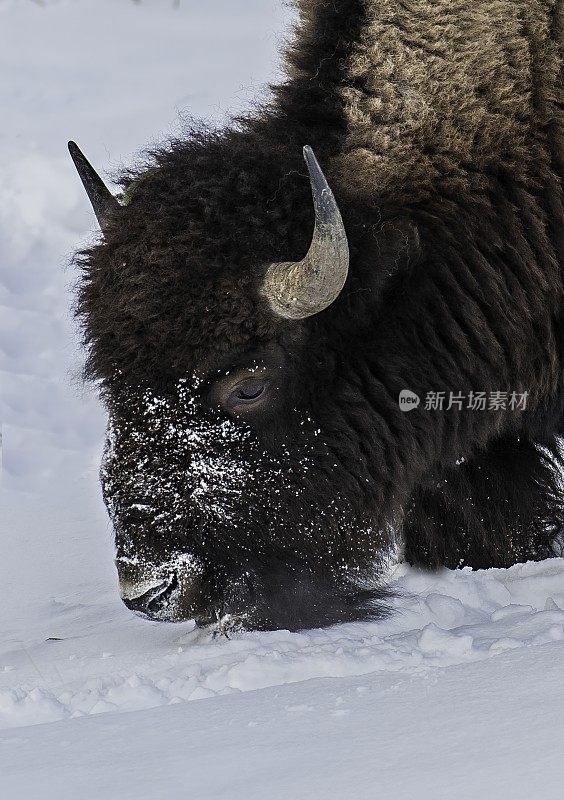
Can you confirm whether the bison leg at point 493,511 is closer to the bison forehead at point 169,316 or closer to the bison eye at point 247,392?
the bison eye at point 247,392

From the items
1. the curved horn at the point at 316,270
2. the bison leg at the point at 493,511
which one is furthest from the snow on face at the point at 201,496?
the bison leg at the point at 493,511

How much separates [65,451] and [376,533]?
9.21 feet

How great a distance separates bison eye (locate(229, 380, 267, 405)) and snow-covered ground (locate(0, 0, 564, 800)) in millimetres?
790

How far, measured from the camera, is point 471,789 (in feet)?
7.43

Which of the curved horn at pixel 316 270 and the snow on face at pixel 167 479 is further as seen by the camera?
the snow on face at pixel 167 479

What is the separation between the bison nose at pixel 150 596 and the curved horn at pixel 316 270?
950mm

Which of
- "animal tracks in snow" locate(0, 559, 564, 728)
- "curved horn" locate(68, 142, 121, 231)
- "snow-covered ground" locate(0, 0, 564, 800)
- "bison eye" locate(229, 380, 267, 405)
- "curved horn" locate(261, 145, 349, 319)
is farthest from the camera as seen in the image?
"curved horn" locate(68, 142, 121, 231)

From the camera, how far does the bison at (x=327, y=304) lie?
3.71 meters

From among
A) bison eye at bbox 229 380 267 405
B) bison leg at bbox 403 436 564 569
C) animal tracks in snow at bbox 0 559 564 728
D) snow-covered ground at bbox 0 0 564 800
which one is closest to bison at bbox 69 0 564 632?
bison eye at bbox 229 380 267 405

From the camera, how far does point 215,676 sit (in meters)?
3.45

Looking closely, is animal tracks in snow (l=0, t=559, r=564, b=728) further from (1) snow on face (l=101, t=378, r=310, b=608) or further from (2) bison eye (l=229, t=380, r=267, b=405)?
(2) bison eye (l=229, t=380, r=267, b=405)

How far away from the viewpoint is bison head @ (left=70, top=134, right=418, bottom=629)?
3.69 metres

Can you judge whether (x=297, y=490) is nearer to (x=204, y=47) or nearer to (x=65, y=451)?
(x=65, y=451)

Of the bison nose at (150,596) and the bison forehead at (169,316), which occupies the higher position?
the bison forehead at (169,316)
